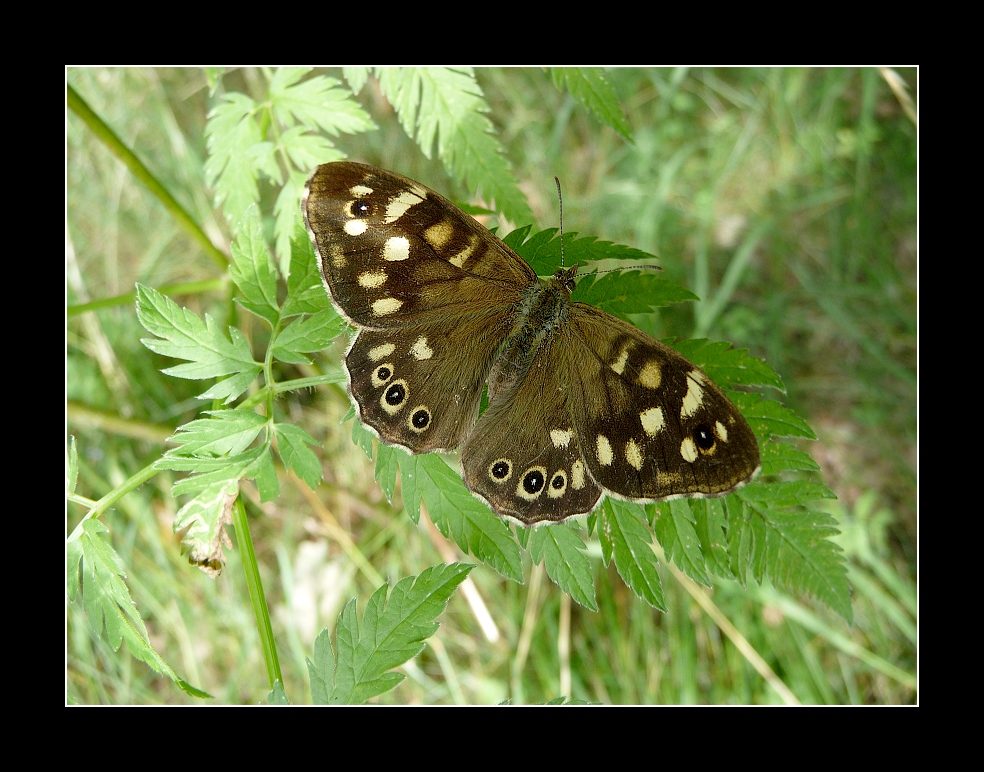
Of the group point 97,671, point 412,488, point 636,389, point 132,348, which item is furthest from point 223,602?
point 636,389

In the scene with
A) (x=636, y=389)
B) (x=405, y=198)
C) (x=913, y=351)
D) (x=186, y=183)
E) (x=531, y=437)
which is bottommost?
(x=531, y=437)

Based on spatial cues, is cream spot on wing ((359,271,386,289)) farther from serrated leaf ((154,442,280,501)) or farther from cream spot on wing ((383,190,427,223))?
serrated leaf ((154,442,280,501))

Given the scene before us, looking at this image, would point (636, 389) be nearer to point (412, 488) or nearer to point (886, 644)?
point (412, 488)

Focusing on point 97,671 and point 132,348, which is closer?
point 97,671

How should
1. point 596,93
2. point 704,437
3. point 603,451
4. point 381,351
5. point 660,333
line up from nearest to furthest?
1. point 704,437
2. point 603,451
3. point 381,351
4. point 596,93
5. point 660,333

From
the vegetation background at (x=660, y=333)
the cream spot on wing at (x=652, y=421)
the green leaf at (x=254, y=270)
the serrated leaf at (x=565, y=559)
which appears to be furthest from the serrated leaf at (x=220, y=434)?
the vegetation background at (x=660, y=333)

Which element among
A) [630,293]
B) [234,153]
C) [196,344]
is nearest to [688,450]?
[630,293]

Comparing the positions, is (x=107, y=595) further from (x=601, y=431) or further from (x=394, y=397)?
(x=601, y=431)

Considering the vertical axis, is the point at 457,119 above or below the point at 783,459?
above
